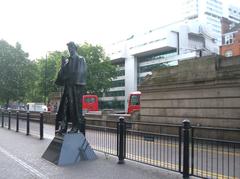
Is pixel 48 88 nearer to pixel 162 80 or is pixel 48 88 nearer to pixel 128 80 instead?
pixel 128 80

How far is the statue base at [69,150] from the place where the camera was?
904 centimetres

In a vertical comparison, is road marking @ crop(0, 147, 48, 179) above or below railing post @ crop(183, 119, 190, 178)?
below

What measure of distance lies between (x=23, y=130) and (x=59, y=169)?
1117cm

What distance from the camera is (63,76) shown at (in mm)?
9867

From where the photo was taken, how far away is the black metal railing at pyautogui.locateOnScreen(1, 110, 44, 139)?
1703 centimetres

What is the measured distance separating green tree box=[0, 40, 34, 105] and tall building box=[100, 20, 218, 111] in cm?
3475

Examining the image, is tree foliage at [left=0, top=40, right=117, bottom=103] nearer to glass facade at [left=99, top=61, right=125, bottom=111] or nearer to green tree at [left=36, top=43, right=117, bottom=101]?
green tree at [left=36, top=43, right=117, bottom=101]

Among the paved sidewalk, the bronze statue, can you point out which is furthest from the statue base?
the bronze statue

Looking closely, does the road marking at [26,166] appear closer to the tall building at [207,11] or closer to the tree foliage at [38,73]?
the tree foliage at [38,73]

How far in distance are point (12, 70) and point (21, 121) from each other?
2265 cm

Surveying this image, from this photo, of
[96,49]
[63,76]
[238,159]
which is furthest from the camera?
[96,49]

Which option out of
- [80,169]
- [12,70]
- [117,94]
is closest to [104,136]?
[80,169]

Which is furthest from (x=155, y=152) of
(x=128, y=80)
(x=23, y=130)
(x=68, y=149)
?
(x=128, y=80)

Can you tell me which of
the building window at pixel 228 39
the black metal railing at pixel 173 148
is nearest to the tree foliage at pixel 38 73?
the building window at pixel 228 39
